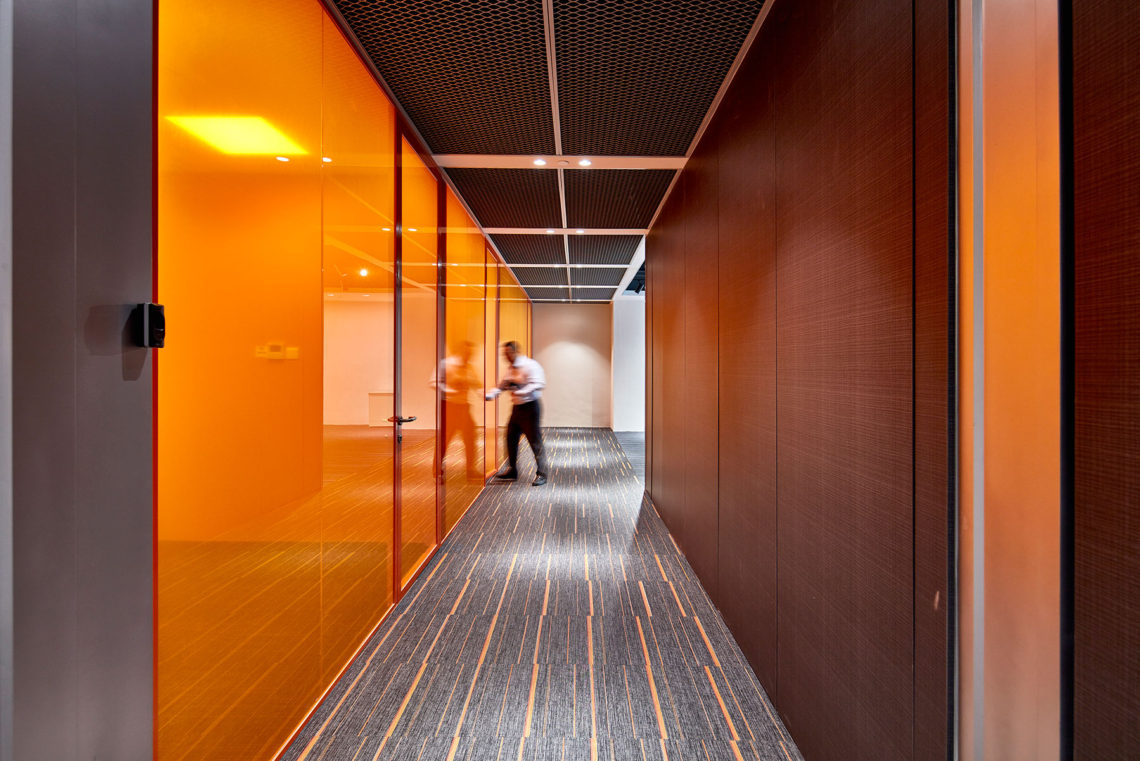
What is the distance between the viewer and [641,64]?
8.02 ft

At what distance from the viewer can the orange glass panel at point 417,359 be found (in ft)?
9.84

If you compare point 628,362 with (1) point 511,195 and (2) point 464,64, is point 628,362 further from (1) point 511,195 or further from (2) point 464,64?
(2) point 464,64

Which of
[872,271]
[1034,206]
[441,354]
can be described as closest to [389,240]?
[441,354]

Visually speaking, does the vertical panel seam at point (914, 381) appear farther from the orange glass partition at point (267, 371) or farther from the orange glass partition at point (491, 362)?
the orange glass partition at point (491, 362)

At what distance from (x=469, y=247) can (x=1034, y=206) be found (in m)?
4.42

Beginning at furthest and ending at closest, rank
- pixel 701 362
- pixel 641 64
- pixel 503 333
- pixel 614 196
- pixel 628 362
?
pixel 628 362
pixel 503 333
pixel 614 196
pixel 701 362
pixel 641 64

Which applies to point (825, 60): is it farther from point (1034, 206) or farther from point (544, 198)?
point (544, 198)

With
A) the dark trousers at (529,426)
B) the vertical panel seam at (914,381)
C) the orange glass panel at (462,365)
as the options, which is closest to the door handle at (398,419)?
the orange glass panel at (462,365)

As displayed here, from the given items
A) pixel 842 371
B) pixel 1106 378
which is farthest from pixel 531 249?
pixel 1106 378

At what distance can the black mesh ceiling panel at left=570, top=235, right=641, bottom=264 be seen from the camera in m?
5.82

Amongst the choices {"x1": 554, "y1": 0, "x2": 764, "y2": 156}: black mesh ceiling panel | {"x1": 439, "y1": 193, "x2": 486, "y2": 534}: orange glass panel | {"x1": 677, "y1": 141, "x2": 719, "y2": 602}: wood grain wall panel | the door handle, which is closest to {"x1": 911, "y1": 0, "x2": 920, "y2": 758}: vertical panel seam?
{"x1": 554, "y1": 0, "x2": 764, "y2": 156}: black mesh ceiling panel

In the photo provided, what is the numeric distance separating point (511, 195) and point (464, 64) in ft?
6.34

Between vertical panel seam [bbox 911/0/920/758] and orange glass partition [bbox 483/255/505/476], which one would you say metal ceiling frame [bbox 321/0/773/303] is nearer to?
orange glass partition [bbox 483/255/505/476]

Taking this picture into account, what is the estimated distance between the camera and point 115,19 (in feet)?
3.51
